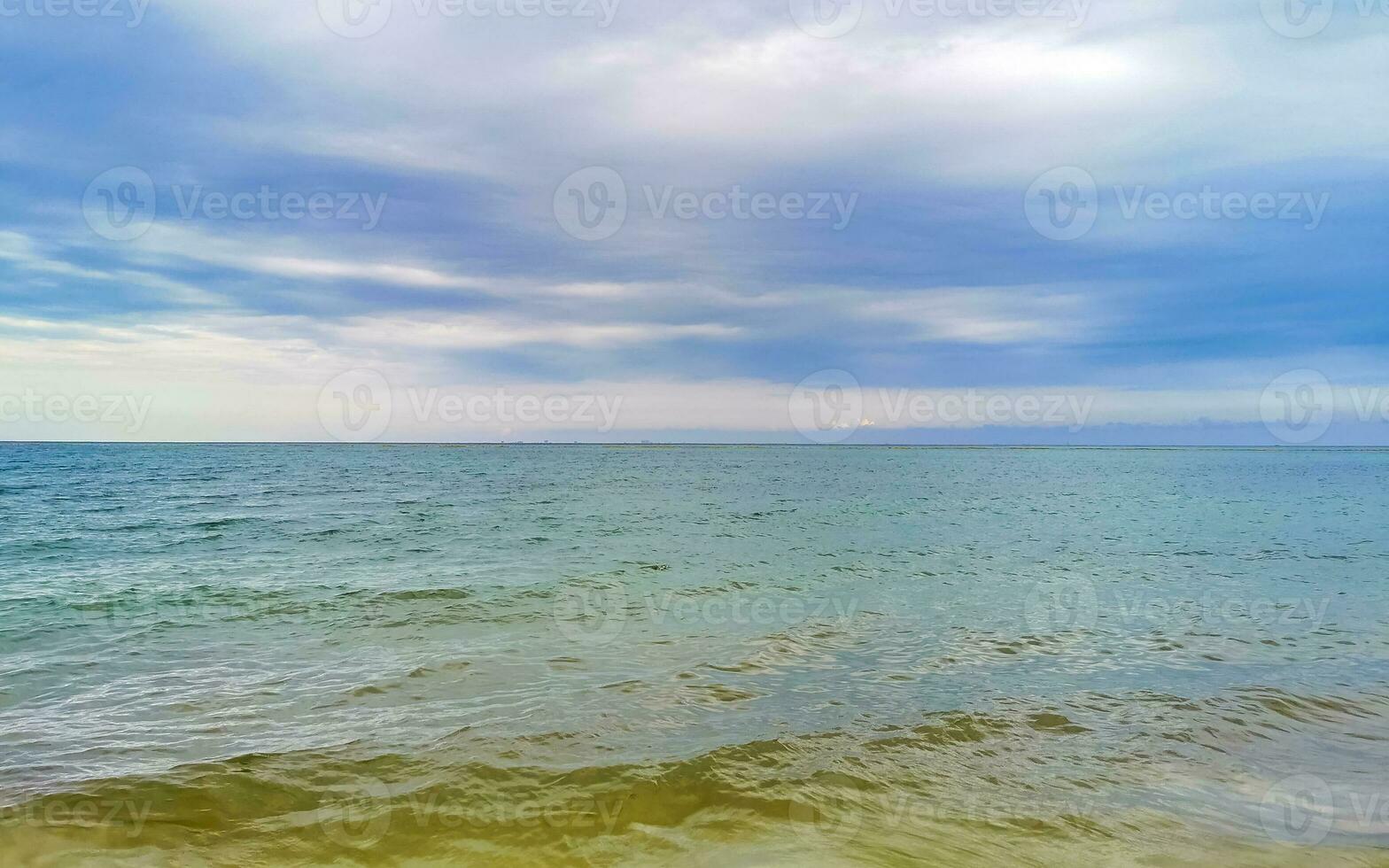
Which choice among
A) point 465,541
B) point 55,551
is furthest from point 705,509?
point 55,551

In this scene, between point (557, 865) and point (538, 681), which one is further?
point (538, 681)

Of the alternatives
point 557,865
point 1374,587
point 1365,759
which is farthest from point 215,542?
point 1374,587

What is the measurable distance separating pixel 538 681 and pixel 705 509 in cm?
3186

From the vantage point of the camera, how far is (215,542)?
25.8 meters

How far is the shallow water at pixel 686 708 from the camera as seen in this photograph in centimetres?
679

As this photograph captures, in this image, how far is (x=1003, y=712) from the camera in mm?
9828

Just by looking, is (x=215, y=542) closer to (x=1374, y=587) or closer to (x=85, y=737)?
(x=85, y=737)

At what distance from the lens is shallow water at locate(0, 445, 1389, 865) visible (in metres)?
6.79

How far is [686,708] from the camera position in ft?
32.7

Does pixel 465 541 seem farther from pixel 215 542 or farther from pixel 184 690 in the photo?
pixel 184 690

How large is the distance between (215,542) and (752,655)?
21.7m

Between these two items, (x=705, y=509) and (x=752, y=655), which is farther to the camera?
(x=705, y=509)

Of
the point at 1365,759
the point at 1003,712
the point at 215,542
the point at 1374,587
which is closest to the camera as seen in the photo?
the point at 1365,759

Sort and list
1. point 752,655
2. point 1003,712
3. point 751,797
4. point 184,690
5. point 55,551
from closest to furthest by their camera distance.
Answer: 1. point 751,797
2. point 1003,712
3. point 184,690
4. point 752,655
5. point 55,551
